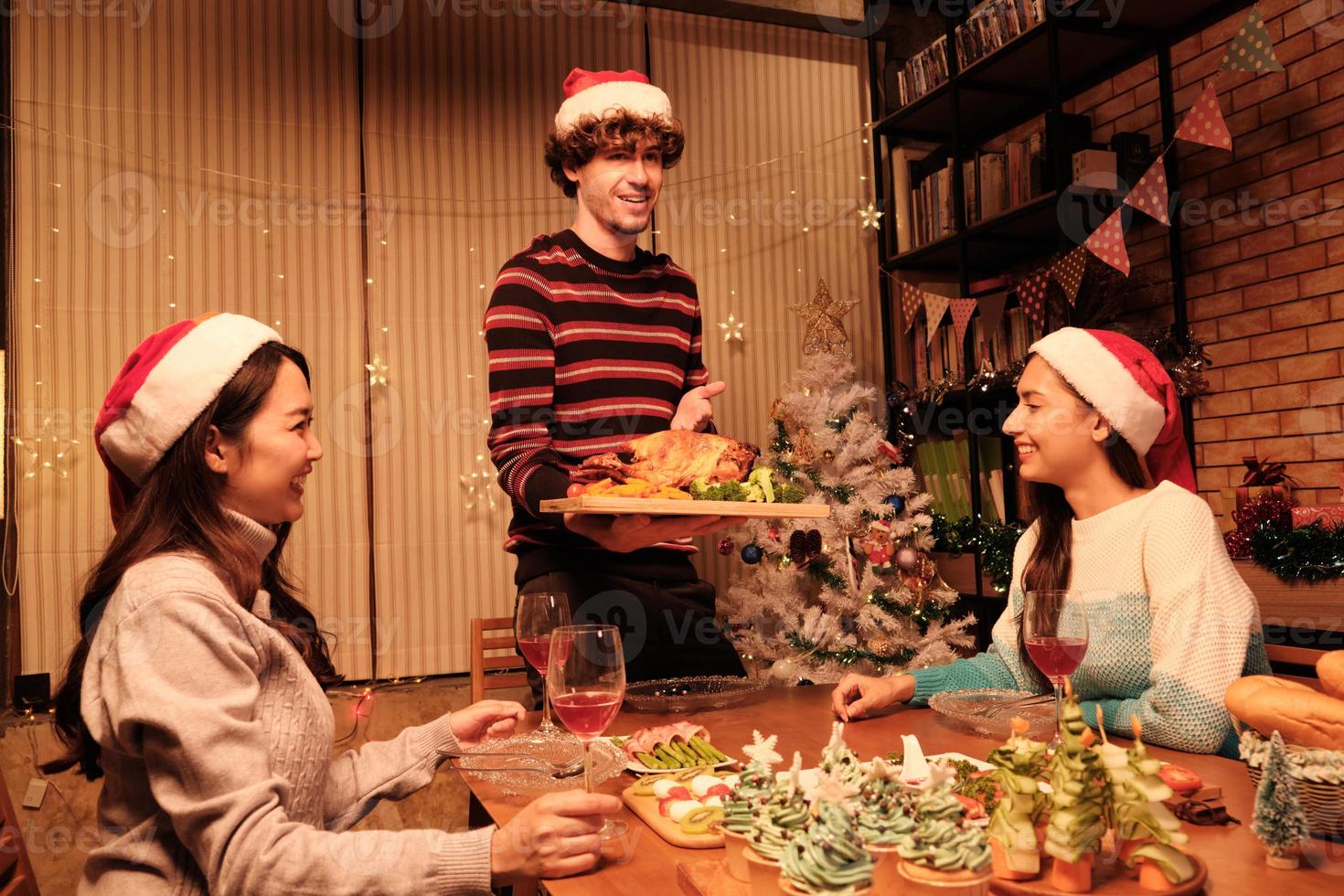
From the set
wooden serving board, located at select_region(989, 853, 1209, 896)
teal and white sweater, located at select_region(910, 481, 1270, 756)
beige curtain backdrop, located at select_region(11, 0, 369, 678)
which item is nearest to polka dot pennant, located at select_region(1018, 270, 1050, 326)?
teal and white sweater, located at select_region(910, 481, 1270, 756)

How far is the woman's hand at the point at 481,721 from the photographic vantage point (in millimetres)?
1479

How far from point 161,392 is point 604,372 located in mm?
1163

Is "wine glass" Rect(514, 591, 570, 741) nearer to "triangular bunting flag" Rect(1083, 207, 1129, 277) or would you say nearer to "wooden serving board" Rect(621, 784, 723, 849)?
"wooden serving board" Rect(621, 784, 723, 849)

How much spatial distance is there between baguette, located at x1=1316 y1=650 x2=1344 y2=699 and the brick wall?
91.3 inches

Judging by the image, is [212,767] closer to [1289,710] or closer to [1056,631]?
[1056,631]

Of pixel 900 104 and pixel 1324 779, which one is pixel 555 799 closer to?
pixel 1324 779

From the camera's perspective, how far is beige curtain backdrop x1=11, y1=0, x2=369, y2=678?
3.60 m

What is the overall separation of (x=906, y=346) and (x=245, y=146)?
2874mm

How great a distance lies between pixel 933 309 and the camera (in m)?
4.36

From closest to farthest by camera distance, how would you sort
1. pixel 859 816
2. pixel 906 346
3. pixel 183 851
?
pixel 859 816 < pixel 183 851 < pixel 906 346

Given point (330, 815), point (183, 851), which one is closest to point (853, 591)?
point (330, 815)

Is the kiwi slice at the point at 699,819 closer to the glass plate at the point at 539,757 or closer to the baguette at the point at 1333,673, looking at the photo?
the glass plate at the point at 539,757

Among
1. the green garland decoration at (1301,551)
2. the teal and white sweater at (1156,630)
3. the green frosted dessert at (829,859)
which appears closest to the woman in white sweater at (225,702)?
the green frosted dessert at (829,859)

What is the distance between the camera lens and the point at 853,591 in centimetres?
394
